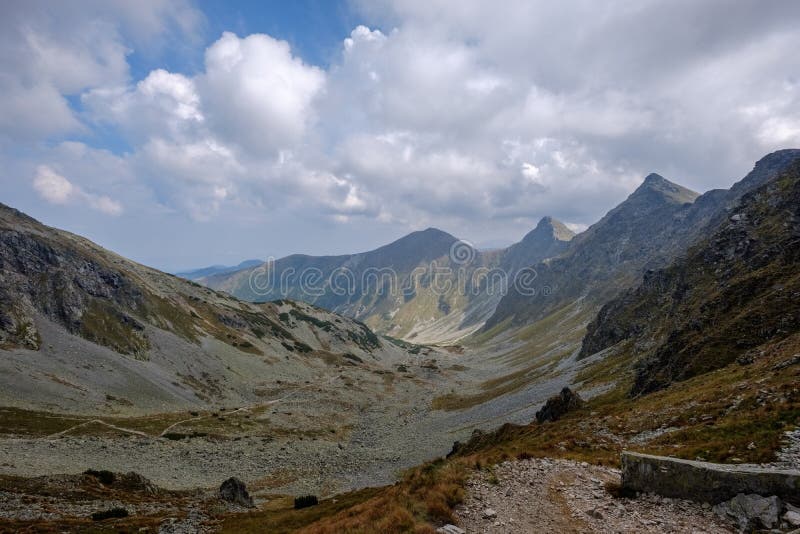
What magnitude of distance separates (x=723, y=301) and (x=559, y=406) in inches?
1056

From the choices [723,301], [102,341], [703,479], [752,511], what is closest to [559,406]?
[723,301]

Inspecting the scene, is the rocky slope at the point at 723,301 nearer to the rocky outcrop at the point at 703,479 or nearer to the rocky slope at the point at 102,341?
the rocky outcrop at the point at 703,479

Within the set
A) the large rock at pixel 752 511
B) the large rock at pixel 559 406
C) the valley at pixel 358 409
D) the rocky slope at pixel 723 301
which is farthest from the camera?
the large rock at pixel 559 406

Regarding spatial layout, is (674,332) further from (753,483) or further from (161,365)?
(161,365)

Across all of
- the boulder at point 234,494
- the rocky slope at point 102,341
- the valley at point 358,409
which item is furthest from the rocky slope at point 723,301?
the rocky slope at point 102,341

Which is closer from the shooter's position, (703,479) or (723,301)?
(703,479)

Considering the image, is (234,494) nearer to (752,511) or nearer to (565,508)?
(565,508)

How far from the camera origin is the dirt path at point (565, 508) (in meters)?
15.3

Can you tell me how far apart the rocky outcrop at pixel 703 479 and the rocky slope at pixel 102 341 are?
8444 centimetres

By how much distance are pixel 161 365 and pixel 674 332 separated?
11195 cm

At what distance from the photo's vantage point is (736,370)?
36219 millimetres

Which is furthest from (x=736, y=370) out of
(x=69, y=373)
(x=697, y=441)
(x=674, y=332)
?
(x=69, y=373)

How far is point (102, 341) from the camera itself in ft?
336

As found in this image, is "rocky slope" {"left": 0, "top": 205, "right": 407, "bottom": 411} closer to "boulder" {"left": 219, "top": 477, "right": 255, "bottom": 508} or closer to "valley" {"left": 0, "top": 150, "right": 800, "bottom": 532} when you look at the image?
"valley" {"left": 0, "top": 150, "right": 800, "bottom": 532}
